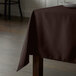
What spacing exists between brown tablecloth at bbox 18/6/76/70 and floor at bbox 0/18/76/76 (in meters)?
0.49

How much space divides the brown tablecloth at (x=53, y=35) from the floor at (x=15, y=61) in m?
0.49

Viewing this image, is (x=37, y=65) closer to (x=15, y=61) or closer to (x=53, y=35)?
(x=53, y=35)

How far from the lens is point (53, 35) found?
150 cm

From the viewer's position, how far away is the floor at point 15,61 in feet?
6.60

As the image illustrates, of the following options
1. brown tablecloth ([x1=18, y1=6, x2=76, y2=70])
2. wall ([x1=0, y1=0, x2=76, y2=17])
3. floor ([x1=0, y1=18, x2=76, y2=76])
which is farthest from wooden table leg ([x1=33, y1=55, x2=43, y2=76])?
wall ([x1=0, y1=0, x2=76, y2=17])

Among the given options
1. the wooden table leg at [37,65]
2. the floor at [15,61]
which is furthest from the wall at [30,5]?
the wooden table leg at [37,65]

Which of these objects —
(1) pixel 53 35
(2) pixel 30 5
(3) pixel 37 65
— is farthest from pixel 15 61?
(2) pixel 30 5

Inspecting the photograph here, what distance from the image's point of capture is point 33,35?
5.13ft

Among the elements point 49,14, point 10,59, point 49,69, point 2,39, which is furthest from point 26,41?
point 2,39

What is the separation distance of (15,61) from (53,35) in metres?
0.93

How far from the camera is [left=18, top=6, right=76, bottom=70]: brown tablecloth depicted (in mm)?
1438

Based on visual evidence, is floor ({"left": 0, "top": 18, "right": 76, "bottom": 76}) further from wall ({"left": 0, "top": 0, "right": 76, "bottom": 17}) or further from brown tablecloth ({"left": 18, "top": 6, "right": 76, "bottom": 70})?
wall ({"left": 0, "top": 0, "right": 76, "bottom": 17})

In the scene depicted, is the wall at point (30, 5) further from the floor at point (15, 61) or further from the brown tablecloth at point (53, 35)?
the brown tablecloth at point (53, 35)

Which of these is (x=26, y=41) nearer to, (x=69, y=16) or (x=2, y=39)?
(x=69, y=16)
